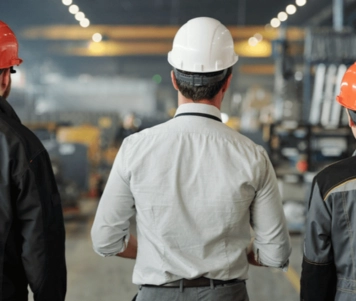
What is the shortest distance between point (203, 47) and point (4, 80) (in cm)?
87

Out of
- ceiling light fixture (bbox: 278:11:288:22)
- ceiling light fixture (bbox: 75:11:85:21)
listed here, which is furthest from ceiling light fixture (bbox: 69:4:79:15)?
ceiling light fixture (bbox: 278:11:288:22)

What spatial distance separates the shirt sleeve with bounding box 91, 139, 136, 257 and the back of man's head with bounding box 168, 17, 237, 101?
334 millimetres

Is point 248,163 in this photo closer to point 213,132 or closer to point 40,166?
point 213,132

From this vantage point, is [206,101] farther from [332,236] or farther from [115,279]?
[115,279]

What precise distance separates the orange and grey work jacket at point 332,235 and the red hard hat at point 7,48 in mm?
1391

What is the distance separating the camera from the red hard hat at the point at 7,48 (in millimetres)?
2381

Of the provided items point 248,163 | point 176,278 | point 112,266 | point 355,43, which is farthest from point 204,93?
point 355,43

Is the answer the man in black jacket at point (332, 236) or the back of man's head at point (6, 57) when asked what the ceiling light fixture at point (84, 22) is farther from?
the man in black jacket at point (332, 236)

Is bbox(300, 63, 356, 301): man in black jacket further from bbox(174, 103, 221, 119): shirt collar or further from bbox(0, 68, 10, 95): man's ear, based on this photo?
bbox(0, 68, 10, 95): man's ear

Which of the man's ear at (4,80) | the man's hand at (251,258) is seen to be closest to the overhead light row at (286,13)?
the man's ear at (4,80)

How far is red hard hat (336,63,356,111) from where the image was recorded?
2396 millimetres

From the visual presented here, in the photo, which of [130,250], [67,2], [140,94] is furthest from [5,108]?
[140,94]

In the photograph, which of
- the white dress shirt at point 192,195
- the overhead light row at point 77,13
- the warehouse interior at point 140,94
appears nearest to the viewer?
the white dress shirt at point 192,195

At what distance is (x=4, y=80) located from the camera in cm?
236
